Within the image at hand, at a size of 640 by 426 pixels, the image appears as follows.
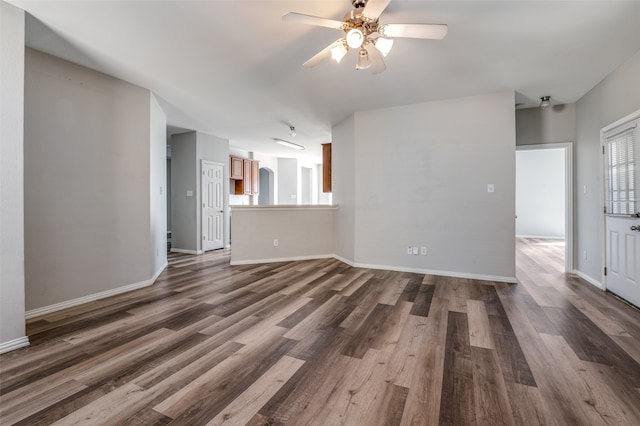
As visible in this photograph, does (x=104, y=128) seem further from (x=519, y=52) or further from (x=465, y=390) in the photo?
(x=519, y=52)

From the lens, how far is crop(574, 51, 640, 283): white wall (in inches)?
119

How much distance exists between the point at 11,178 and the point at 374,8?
293cm

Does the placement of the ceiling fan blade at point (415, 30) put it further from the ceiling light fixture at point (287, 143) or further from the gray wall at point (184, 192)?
the gray wall at point (184, 192)

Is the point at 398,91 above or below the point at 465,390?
above

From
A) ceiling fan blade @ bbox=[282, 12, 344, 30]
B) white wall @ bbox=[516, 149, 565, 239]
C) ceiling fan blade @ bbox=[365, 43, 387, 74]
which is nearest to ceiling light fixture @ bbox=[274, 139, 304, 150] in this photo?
ceiling fan blade @ bbox=[365, 43, 387, 74]

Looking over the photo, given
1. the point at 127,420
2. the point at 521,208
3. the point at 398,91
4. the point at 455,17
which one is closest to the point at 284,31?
the point at 455,17

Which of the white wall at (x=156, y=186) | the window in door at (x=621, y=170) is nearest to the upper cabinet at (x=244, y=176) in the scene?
the white wall at (x=156, y=186)

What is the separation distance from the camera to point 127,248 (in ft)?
11.8

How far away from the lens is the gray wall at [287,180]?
9539mm

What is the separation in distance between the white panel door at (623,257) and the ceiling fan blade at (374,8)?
3.41 meters

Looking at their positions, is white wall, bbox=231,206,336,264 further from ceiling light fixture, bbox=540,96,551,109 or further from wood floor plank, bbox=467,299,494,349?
ceiling light fixture, bbox=540,96,551,109

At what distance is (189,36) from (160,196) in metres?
2.67

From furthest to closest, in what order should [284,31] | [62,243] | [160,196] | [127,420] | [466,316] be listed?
1. [160,196]
2. [62,243]
3. [466,316]
4. [284,31]
5. [127,420]

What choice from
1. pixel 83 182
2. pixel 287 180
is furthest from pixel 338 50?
pixel 287 180
